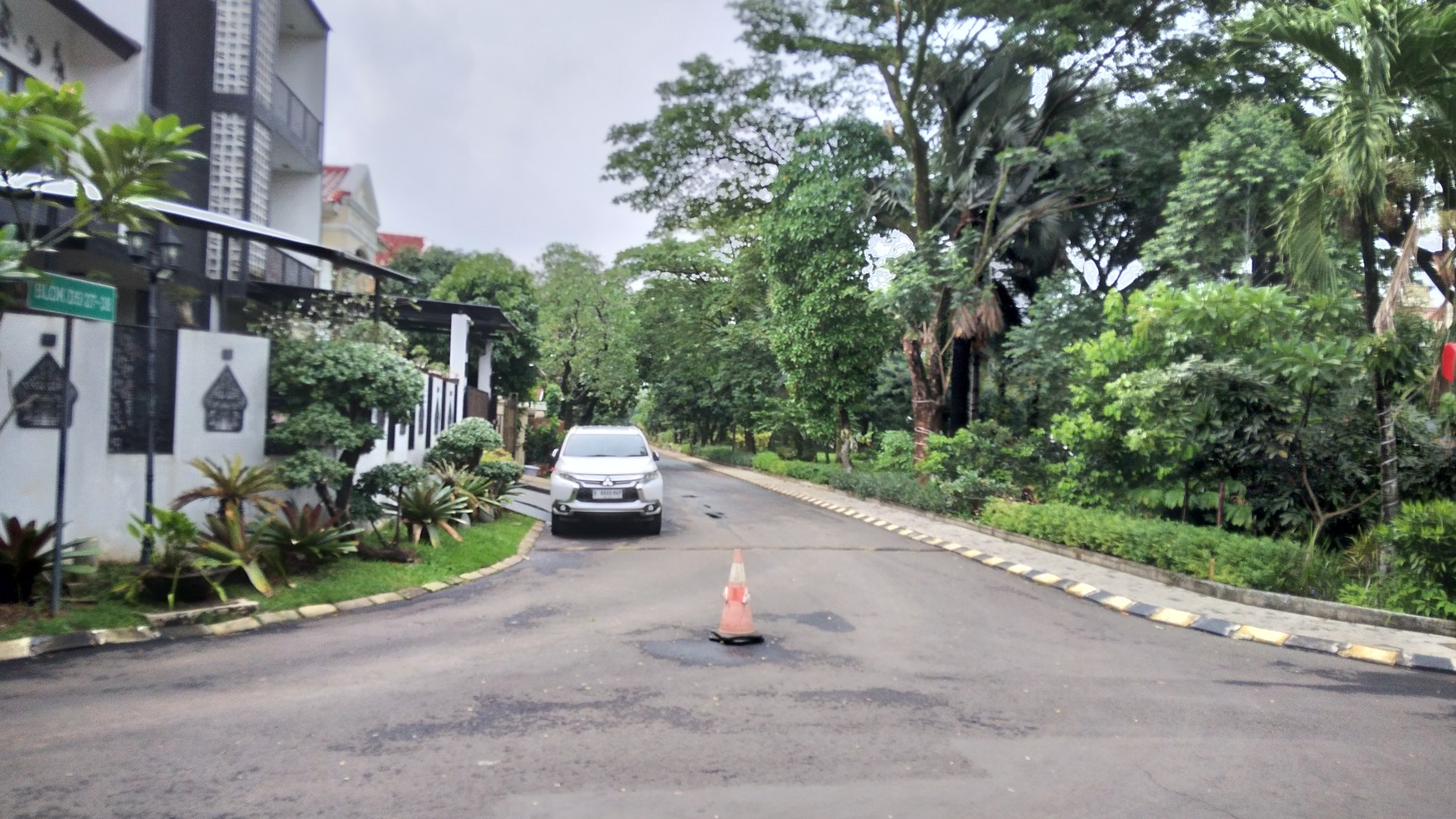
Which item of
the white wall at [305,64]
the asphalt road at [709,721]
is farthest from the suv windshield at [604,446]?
the white wall at [305,64]

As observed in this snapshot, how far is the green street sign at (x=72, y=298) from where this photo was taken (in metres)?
7.41

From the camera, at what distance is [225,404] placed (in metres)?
10.4

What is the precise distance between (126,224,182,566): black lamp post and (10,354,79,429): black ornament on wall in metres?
0.70

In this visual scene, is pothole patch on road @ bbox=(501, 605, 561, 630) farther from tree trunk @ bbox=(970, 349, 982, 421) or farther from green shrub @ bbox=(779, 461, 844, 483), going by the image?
green shrub @ bbox=(779, 461, 844, 483)

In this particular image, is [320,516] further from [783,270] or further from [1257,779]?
[783,270]

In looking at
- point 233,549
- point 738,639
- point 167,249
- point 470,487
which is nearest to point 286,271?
point 470,487

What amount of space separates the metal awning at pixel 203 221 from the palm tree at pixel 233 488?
241 cm

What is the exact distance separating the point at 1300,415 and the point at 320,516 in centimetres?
1198

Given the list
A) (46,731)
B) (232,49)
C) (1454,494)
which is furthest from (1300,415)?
(232,49)

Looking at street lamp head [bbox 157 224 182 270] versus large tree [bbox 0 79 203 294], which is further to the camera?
street lamp head [bbox 157 224 182 270]

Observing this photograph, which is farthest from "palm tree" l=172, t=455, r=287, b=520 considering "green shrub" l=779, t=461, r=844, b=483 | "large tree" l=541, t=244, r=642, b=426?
"large tree" l=541, t=244, r=642, b=426

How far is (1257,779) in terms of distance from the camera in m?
5.15

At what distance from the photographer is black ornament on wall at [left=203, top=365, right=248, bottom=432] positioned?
33.7 feet

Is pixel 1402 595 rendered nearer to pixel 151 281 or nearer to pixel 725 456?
pixel 151 281
